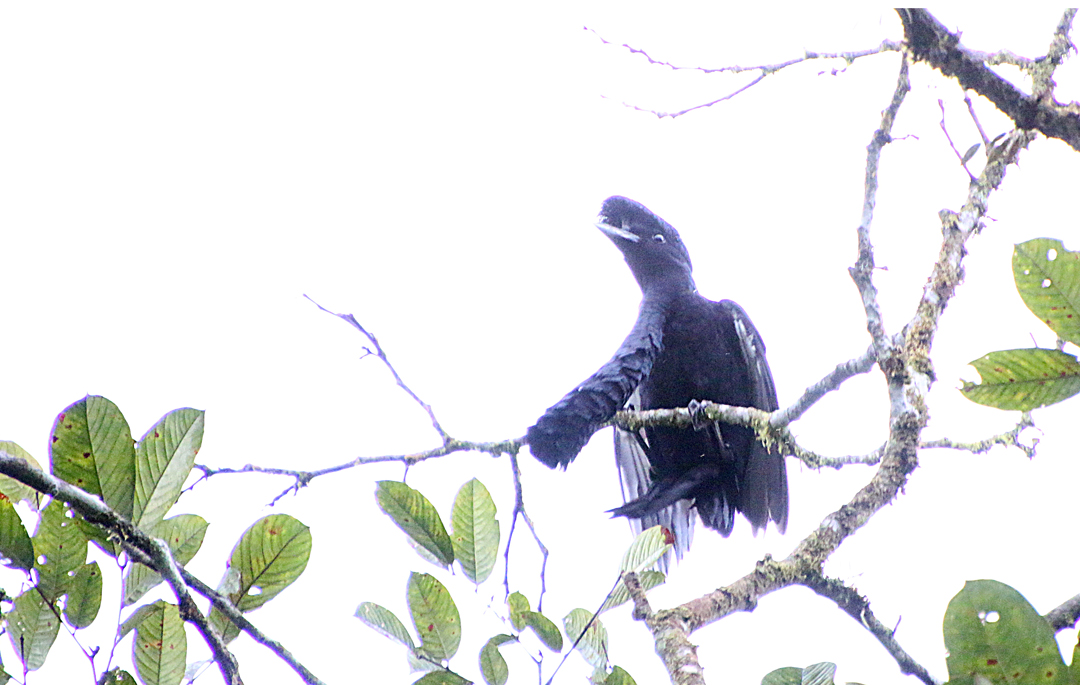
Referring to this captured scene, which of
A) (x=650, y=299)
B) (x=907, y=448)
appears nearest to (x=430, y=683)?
(x=907, y=448)

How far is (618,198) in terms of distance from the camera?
450cm

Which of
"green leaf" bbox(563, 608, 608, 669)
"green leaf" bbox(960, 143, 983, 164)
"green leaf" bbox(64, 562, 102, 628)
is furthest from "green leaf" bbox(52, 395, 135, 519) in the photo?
"green leaf" bbox(960, 143, 983, 164)

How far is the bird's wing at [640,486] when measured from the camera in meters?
4.26

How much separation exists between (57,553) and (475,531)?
65 cm

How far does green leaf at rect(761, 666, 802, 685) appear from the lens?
4.08 feet

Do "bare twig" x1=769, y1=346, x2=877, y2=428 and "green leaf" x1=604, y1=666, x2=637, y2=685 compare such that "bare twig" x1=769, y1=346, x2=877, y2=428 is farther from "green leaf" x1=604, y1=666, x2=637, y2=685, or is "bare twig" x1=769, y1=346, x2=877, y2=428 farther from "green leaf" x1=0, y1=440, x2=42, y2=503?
"green leaf" x1=0, y1=440, x2=42, y2=503

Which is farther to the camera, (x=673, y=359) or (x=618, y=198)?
(x=618, y=198)

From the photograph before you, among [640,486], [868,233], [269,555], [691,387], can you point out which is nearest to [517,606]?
[269,555]

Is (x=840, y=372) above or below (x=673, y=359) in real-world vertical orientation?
below

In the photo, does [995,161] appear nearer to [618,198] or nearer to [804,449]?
[804,449]

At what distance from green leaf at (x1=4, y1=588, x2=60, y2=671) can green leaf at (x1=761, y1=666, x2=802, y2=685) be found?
3.22 feet

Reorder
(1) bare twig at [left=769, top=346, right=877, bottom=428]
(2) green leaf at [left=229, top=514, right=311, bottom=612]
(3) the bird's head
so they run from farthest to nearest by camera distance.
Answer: (3) the bird's head < (1) bare twig at [left=769, top=346, right=877, bottom=428] < (2) green leaf at [left=229, top=514, right=311, bottom=612]

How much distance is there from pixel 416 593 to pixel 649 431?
255 centimetres

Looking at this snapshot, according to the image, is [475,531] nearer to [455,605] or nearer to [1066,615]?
[455,605]
